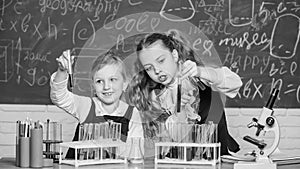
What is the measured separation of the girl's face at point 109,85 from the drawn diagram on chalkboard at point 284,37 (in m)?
0.90

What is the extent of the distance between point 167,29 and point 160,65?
38 centimetres


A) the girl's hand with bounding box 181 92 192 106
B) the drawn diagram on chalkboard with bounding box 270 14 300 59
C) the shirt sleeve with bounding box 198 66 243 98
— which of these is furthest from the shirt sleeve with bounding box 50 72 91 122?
the drawn diagram on chalkboard with bounding box 270 14 300 59

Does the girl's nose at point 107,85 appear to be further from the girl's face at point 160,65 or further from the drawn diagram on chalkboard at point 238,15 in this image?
the drawn diagram on chalkboard at point 238,15

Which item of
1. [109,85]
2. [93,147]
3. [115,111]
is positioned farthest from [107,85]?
[93,147]

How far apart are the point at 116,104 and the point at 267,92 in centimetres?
88

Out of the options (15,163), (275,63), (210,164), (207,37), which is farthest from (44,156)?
(275,63)

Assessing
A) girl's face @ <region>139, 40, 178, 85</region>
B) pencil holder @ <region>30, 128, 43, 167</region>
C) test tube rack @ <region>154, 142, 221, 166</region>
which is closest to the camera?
pencil holder @ <region>30, 128, 43, 167</region>

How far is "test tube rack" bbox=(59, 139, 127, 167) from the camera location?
2.10 meters

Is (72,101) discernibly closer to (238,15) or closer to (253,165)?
(253,165)

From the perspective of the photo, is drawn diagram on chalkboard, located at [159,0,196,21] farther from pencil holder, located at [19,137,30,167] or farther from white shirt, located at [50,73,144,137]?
pencil holder, located at [19,137,30,167]

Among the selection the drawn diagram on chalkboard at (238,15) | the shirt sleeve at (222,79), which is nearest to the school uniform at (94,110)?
the shirt sleeve at (222,79)

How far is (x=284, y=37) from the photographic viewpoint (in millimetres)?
2975

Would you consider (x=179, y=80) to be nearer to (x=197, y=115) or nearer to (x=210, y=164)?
(x=197, y=115)

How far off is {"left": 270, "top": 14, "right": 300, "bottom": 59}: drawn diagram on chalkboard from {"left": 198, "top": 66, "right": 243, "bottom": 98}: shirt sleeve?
301 millimetres
